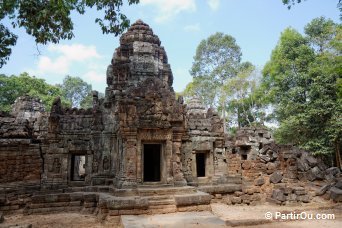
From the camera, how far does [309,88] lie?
58.5ft

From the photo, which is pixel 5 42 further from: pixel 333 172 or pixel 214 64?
pixel 214 64

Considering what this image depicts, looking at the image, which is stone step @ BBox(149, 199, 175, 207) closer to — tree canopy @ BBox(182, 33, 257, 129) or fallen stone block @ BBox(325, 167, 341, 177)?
fallen stone block @ BBox(325, 167, 341, 177)

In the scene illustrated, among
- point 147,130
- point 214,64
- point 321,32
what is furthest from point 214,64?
point 147,130

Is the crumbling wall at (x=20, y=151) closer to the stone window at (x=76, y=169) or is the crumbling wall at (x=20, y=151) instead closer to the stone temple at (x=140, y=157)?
the stone temple at (x=140, y=157)

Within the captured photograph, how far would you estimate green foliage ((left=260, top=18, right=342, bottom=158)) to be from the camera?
16.8m

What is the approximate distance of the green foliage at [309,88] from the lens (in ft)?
55.1

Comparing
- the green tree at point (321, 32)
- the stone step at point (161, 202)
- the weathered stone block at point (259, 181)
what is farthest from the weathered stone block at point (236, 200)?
the green tree at point (321, 32)

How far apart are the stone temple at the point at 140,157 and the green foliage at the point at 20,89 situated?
42.1 feet

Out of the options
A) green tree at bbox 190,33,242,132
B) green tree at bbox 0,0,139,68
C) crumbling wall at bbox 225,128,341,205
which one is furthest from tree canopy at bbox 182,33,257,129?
green tree at bbox 0,0,139,68

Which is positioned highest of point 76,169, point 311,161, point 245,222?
point 311,161

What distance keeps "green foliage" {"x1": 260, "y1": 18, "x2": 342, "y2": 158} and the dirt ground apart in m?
7.60

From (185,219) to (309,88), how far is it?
1407 centimetres

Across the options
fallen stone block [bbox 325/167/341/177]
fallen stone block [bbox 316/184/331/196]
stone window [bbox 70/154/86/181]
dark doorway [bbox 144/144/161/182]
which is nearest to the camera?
fallen stone block [bbox 316/184/331/196]

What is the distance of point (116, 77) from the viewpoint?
11977 millimetres
